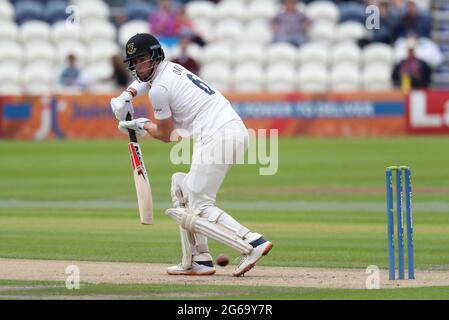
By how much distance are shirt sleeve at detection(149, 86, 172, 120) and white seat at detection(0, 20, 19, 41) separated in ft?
67.6

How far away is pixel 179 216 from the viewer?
32.0 feet

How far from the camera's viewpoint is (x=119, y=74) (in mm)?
27719

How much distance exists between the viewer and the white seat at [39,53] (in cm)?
2948

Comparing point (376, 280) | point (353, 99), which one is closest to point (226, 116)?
point (376, 280)

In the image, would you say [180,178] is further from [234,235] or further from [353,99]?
[353,99]

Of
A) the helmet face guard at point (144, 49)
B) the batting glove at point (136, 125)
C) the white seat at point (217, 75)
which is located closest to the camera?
the helmet face guard at point (144, 49)

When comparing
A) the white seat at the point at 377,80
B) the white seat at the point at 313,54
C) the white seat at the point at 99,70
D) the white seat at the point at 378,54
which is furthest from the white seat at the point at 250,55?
the white seat at the point at 99,70

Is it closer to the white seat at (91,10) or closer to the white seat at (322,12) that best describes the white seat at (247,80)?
the white seat at (322,12)

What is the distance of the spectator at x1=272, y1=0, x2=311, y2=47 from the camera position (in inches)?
1127

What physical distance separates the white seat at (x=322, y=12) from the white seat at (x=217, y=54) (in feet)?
7.23

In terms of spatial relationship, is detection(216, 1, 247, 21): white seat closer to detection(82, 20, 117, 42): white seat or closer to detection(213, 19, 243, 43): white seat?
detection(213, 19, 243, 43): white seat

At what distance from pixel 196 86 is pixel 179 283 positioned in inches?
63.4

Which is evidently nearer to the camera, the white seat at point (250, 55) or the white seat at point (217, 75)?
the white seat at point (217, 75)

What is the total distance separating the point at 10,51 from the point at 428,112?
10.00m
